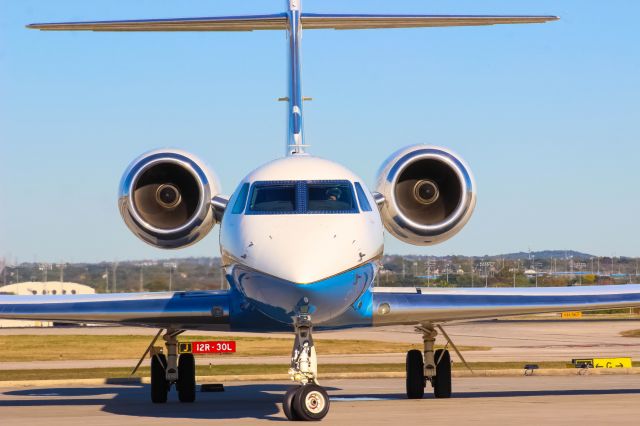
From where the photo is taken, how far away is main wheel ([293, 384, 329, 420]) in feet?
43.3

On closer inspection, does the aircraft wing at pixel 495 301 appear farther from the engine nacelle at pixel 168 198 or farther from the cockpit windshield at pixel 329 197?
the engine nacelle at pixel 168 198

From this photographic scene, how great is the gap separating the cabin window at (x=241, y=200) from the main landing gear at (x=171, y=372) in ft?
13.0

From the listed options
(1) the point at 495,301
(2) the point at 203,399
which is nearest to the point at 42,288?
(2) the point at 203,399

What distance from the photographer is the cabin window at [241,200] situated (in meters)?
14.3

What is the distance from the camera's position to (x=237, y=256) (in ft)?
45.1

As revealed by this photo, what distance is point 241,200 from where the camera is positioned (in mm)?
14477

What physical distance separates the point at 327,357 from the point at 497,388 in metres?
13.8

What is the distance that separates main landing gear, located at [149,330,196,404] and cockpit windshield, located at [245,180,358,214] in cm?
442

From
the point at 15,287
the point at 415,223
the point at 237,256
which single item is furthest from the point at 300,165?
the point at 15,287

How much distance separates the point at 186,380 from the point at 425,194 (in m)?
4.90

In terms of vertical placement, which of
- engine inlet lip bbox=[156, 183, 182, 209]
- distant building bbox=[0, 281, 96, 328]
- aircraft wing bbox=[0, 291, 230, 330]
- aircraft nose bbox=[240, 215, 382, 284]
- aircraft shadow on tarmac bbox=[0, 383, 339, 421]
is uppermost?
engine inlet lip bbox=[156, 183, 182, 209]

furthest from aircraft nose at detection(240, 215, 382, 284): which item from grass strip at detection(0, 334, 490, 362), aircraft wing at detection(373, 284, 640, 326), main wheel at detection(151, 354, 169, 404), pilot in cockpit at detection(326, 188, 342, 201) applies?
grass strip at detection(0, 334, 490, 362)

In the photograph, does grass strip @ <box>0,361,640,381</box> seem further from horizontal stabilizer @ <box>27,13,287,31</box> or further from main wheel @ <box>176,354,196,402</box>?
horizontal stabilizer @ <box>27,13,287,31</box>

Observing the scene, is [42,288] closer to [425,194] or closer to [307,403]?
[425,194]
